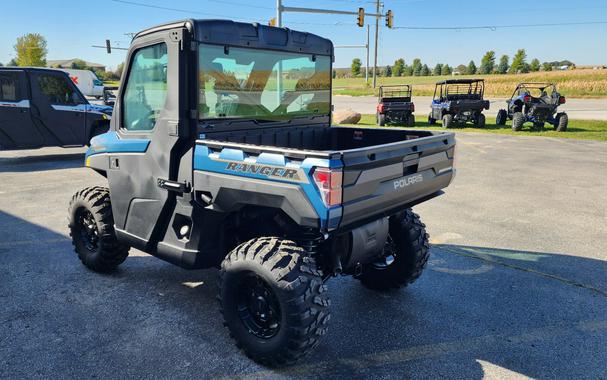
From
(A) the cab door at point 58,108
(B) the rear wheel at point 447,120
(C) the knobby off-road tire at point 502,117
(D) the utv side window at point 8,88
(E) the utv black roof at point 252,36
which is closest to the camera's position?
(E) the utv black roof at point 252,36

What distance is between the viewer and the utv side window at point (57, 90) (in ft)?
36.4

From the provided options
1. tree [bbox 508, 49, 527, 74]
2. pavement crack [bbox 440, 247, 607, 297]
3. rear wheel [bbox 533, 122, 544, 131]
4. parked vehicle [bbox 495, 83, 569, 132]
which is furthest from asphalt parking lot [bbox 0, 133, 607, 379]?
tree [bbox 508, 49, 527, 74]

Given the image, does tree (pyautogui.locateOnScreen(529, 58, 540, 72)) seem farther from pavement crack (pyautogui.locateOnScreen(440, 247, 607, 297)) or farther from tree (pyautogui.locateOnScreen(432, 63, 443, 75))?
pavement crack (pyautogui.locateOnScreen(440, 247, 607, 297))

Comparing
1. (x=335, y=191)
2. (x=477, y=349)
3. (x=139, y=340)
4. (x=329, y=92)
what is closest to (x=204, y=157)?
(x=335, y=191)

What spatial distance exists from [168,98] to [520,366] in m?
3.25

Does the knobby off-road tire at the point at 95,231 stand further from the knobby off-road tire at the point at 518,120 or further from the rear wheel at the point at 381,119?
the rear wheel at the point at 381,119

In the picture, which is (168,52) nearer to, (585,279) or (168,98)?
(168,98)

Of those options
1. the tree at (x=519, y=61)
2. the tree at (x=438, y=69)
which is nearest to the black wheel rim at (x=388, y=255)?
the tree at (x=519, y=61)

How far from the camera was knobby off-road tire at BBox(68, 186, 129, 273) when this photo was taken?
14.7ft

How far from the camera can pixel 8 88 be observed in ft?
35.2

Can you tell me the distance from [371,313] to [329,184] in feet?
5.85

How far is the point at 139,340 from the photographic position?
11.6ft

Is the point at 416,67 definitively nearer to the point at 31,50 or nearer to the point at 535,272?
the point at 31,50

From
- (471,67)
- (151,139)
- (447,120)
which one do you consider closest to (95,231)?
(151,139)
